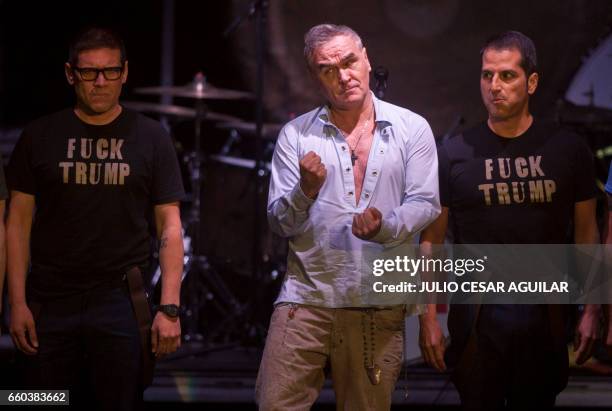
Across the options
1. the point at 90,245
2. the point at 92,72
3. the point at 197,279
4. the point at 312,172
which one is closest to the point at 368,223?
the point at 312,172

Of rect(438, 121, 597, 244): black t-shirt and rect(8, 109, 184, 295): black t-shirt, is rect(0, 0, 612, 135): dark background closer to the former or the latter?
rect(438, 121, 597, 244): black t-shirt

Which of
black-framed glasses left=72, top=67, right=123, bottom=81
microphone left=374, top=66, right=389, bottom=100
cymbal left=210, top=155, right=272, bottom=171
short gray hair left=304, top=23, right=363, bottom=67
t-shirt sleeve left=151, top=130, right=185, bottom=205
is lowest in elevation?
t-shirt sleeve left=151, top=130, right=185, bottom=205

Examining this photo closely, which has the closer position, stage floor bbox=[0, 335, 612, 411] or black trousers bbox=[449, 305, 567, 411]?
black trousers bbox=[449, 305, 567, 411]

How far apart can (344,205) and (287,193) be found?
24cm

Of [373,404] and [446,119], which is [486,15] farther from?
[373,404]

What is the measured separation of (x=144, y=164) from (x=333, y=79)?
0.89m

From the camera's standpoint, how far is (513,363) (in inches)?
143

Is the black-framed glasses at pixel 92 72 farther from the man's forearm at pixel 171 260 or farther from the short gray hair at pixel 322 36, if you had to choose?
the short gray hair at pixel 322 36

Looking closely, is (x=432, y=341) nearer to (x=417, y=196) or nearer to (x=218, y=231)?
(x=417, y=196)

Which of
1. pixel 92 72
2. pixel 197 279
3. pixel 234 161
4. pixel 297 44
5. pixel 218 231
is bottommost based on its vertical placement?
pixel 197 279

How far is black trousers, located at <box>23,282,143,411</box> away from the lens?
3646mm

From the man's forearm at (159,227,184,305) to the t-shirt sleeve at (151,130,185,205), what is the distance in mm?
140

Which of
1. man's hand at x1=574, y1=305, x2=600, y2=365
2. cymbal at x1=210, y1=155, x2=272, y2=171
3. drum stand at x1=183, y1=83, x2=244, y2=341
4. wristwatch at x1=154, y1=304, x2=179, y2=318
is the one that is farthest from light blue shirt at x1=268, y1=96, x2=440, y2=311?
cymbal at x1=210, y1=155, x2=272, y2=171

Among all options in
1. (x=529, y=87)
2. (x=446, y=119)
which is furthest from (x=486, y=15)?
(x=529, y=87)
